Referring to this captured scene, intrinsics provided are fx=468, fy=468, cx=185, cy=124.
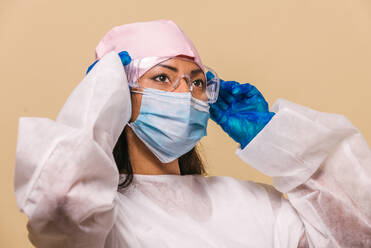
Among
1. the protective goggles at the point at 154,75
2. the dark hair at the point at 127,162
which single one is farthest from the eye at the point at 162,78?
the dark hair at the point at 127,162

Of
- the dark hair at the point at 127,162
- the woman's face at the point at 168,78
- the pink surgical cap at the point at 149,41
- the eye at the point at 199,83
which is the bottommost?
the dark hair at the point at 127,162

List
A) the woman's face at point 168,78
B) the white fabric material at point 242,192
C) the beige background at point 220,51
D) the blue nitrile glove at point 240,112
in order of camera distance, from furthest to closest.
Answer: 1. the beige background at point 220,51
2. the blue nitrile glove at point 240,112
3. the woman's face at point 168,78
4. the white fabric material at point 242,192

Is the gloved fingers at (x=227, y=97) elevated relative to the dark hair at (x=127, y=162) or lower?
elevated

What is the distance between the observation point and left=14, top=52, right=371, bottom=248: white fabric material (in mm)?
1185

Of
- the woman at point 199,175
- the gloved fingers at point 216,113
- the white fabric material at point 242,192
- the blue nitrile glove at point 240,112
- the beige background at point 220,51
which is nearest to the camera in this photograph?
the white fabric material at point 242,192

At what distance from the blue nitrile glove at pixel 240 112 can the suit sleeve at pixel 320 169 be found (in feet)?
0.36

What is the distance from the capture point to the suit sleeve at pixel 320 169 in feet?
5.16

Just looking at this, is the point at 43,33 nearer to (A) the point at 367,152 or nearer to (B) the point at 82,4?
(B) the point at 82,4

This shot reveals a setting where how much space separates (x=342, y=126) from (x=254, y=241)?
502 millimetres

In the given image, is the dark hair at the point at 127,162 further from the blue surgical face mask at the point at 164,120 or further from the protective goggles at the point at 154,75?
the protective goggles at the point at 154,75

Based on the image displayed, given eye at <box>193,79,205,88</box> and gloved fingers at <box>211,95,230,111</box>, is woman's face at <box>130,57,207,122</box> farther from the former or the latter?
gloved fingers at <box>211,95,230,111</box>

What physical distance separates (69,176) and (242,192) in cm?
90

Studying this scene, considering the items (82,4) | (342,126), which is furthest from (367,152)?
(82,4)

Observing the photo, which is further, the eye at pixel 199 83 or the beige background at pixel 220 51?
the beige background at pixel 220 51
